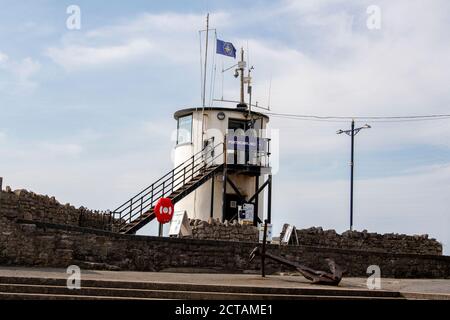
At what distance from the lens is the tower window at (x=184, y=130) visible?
1023 inches

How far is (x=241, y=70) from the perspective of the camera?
92.1ft

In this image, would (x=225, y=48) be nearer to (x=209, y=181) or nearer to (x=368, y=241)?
(x=209, y=181)

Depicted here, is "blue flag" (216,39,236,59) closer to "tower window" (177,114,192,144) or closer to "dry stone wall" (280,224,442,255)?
"tower window" (177,114,192,144)

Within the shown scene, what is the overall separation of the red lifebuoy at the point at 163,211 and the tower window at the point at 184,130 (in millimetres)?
5134

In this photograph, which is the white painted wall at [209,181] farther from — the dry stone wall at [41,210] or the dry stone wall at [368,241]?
the dry stone wall at [41,210]

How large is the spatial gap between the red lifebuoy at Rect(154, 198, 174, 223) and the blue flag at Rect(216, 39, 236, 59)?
829 centimetres

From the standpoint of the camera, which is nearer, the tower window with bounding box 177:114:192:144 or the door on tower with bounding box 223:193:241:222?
the door on tower with bounding box 223:193:241:222

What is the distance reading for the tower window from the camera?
26.0m

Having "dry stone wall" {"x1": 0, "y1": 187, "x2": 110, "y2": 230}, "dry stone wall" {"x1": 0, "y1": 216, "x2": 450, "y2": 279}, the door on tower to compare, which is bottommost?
"dry stone wall" {"x1": 0, "y1": 216, "x2": 450, "y2": 279}

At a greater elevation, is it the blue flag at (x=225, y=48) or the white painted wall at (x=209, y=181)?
the blue flag at (x=225, y=48)

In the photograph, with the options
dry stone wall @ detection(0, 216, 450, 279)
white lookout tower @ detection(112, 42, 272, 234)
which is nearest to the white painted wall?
white lookout tower @ detection(112, 42, 272, 234)

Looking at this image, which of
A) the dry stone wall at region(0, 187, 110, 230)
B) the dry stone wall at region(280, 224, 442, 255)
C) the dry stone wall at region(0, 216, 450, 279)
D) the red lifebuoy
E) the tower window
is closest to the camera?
the dry stone wall at region(0, 187, 110, 230)

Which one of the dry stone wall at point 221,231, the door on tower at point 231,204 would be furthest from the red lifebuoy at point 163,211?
the door on tower at point 231,204
